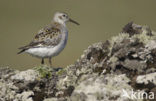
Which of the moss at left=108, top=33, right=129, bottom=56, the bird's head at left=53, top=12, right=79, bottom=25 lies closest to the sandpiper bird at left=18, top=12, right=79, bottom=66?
the bird's head at left=53, top=12, right=79, bottom=25

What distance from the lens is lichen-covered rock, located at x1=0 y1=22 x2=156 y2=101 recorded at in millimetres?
7562

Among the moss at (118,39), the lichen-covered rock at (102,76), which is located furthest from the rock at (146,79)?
the moss at (118,39)

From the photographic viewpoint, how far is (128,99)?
736 cm

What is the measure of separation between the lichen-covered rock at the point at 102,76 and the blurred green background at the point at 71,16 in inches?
733

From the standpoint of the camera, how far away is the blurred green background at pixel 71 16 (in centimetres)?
3253

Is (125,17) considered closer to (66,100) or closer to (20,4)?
(20,4)

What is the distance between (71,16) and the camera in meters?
47.0

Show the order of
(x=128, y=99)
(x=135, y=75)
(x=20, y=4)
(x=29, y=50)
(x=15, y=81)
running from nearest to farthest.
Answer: (x=128, y=99), (x=135, y=75), (x=15, y=81), (x=29, y=50), (x=20, y=4)

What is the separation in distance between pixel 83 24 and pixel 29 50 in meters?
32.0

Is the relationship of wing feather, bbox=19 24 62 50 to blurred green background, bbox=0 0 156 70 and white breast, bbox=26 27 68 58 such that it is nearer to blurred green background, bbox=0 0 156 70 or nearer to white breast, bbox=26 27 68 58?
white breast, bbox=26 27 68 58

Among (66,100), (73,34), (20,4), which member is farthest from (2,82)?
(20,4)

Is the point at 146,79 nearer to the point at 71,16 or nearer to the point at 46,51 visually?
the point at 46,51

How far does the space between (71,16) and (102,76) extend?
129ft

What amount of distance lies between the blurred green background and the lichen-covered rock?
733 inches
